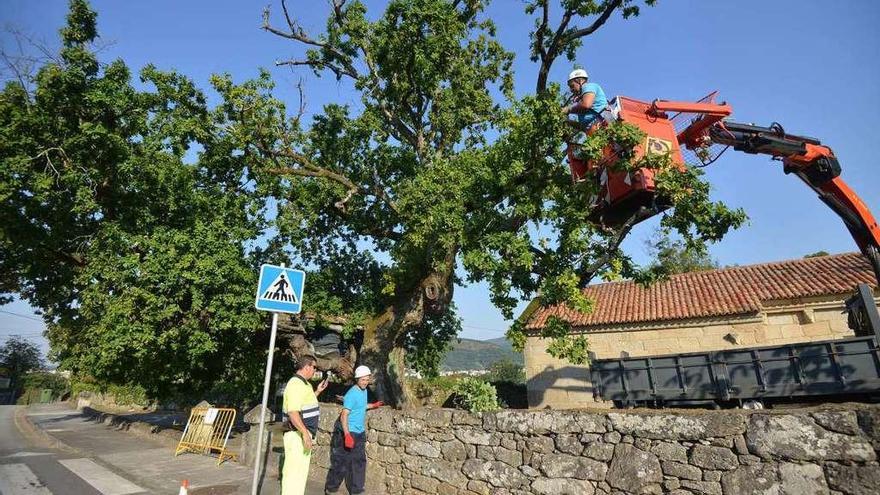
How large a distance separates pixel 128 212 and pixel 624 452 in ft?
43.7

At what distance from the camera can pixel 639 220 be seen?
312 inches

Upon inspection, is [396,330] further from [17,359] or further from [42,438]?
[17,359]

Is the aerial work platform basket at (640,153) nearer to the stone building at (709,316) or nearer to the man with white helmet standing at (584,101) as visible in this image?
the man with white helmet standing at (584,101)

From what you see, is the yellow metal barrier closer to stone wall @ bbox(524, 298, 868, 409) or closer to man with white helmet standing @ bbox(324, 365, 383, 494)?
man with white helmet standing @ bbox(324, 365, 383, 494)

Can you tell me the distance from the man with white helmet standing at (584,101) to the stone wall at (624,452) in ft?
17.1

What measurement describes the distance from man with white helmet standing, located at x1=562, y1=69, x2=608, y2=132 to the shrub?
16.4 ft

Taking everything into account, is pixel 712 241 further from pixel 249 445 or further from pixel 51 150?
pixel 51 150

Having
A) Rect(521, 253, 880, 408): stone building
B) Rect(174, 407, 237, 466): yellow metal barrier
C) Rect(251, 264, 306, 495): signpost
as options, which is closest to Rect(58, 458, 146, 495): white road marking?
Rect(174, 407, 237, 466): yellow metal barrier

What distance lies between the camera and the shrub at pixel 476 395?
6199 millimetres

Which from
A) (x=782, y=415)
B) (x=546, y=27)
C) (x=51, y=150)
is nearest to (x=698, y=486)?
(x=782, y=415)

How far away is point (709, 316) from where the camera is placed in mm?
15086

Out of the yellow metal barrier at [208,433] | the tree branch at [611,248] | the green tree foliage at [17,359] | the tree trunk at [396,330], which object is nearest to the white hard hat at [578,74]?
the tree branch at [611,248]

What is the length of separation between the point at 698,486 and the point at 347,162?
507 inches

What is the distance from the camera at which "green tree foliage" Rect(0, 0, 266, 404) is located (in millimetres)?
10078
